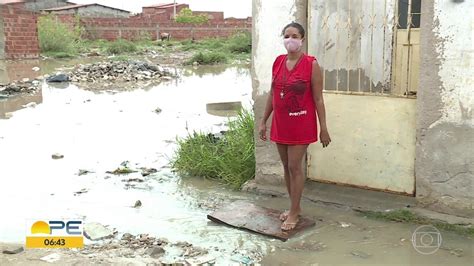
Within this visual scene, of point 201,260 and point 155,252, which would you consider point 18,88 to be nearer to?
point 155,252

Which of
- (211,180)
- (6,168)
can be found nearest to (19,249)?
(211,180)

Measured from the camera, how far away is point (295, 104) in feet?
12.3

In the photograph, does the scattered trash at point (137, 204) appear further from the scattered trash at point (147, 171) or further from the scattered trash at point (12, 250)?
the scattered trash at point (12, 250)

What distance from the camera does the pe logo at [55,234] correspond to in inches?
147

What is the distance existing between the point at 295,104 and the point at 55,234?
2.18 m

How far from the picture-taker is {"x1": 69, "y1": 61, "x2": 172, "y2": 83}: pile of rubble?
16.0 m

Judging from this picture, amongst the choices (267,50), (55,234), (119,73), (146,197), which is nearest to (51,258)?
(55,234)

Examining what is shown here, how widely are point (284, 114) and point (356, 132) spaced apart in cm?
101

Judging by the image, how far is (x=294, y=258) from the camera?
3516 millimetres

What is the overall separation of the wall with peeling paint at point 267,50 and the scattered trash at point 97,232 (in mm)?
1665

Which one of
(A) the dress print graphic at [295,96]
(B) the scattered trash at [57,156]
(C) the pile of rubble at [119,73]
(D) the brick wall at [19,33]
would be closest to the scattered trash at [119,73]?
(C) the pile of rubble at [119,73]

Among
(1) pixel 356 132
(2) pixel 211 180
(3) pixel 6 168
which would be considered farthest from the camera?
(3) pixel 6 168

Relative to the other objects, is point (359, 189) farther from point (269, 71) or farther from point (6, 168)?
point (6, 168)

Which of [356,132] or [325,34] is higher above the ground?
[325,34]
